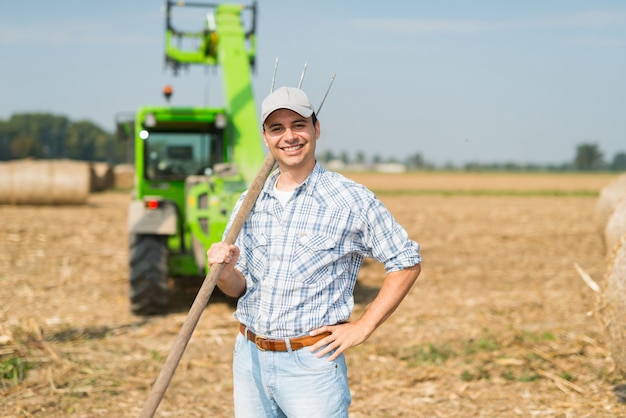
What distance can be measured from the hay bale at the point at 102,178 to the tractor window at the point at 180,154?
2341cm

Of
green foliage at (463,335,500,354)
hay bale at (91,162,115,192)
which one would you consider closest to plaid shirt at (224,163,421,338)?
green foliage at (463,335,500,354)

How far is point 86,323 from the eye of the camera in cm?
718

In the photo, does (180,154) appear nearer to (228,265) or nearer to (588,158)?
(228,265)

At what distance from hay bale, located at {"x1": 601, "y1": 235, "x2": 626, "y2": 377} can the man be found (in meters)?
2.46

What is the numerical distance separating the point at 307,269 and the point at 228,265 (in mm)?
302

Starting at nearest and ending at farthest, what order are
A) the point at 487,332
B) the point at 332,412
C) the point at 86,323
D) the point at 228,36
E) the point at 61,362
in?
1. the point at 332,412
2. the point at 61,362
3. the point at 487,332
4. the point at 86,323
5. the point at 228,36

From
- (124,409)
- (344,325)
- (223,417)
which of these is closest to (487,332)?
(223,417)

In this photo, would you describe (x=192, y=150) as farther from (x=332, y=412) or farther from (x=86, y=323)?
(x=332, y=412)

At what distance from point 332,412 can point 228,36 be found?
23.8ft

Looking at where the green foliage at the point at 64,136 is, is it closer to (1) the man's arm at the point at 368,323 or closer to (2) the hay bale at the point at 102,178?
(2) the hay bale at the point at 102,178

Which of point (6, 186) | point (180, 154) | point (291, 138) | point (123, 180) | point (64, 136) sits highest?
point (64, 136)

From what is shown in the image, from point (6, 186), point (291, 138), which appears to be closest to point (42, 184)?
point (6, 186)

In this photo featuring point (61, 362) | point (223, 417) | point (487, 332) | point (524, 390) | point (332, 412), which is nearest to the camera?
point (332, 412)

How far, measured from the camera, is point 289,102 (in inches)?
97.0
